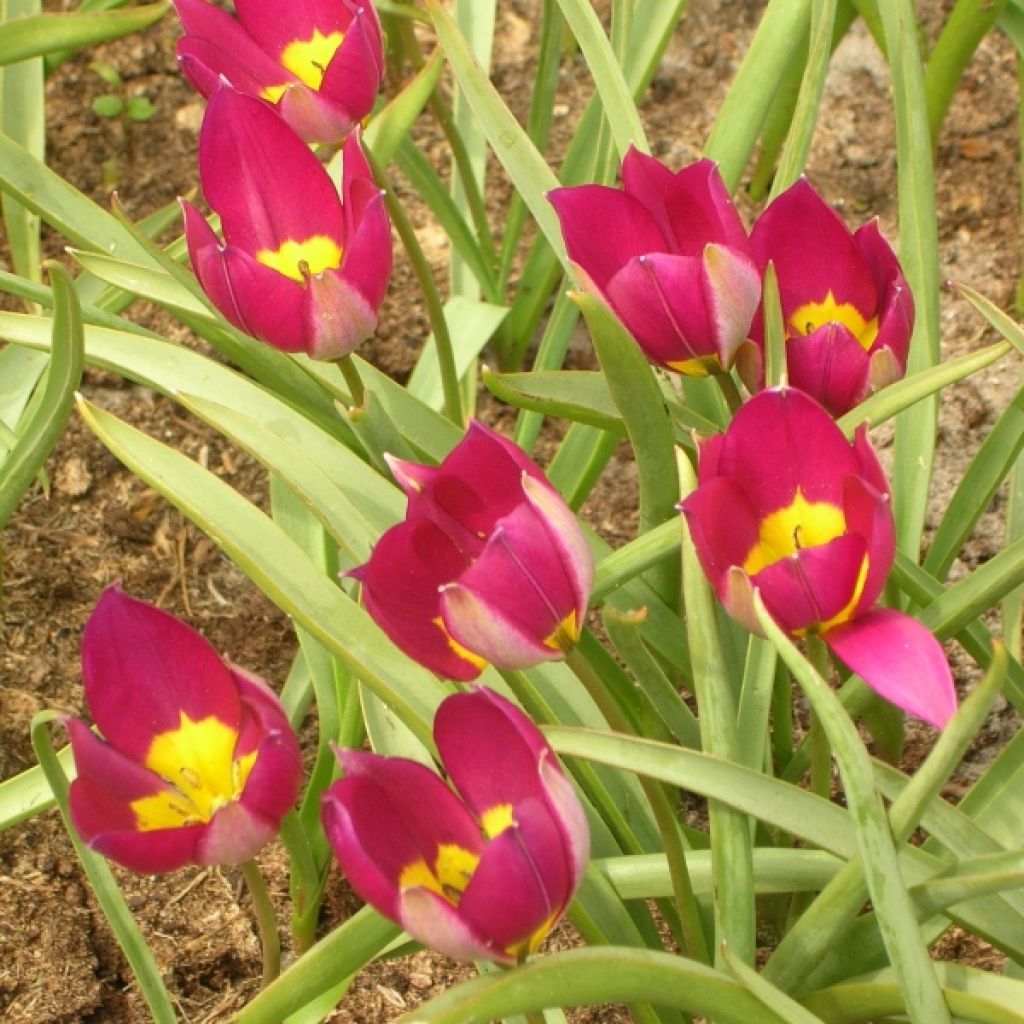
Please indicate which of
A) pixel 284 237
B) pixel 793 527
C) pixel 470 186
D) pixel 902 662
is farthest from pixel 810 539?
pixel 470 186

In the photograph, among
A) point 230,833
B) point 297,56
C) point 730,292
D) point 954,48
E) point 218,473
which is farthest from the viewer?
Result: point 218,473

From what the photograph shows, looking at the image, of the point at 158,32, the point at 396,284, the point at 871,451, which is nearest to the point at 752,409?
the point at 871,451

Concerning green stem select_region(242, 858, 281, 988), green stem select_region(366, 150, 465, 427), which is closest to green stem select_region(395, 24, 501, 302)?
green stem select_region(366, 150, 465, 427)

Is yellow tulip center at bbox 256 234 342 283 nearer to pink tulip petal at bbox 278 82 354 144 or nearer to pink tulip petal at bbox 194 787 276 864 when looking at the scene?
pink tulip petal at bbox 278 82 354 144

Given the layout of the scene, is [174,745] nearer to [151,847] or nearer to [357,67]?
[151,847]

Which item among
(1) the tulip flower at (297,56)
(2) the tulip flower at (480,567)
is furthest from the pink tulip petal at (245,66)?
(2) the tulip flower at (480,567)

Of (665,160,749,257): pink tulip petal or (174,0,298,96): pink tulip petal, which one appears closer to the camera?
(665,160,749,257): pink tulip petal
